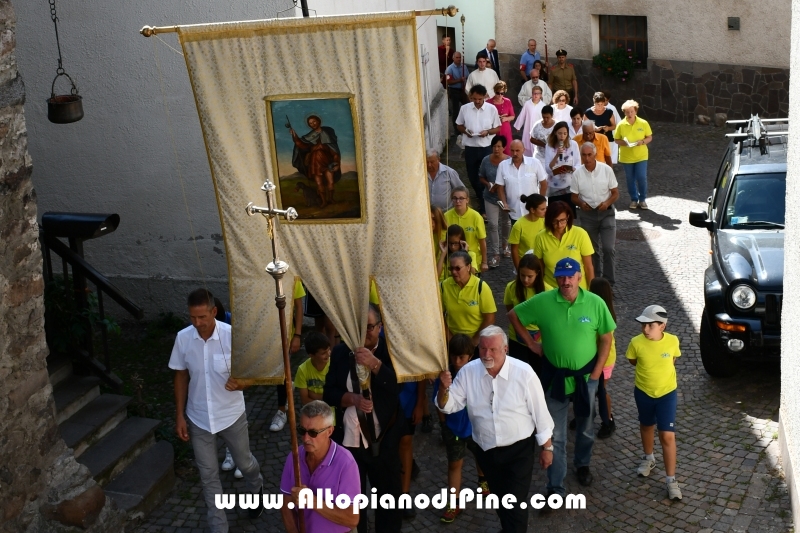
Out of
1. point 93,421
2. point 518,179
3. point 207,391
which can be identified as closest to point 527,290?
point 207,391

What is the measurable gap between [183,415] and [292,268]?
140cm

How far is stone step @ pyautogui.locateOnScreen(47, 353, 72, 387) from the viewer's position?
361 inches

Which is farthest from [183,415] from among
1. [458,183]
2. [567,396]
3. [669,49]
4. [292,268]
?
[669,49]

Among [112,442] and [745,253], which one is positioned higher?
[745,253]

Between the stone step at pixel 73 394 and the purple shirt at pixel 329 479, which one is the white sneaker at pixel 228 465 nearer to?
the stone step at pixel 73 394

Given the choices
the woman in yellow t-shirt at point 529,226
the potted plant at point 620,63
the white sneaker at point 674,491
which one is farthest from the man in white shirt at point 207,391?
the potted plant at point 620,63

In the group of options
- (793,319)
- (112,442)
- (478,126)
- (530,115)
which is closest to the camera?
(793,319)

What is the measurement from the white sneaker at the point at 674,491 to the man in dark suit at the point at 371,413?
215cm

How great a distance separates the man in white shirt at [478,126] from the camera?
1507 cm

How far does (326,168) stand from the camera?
734cm

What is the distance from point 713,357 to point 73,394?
5.78m

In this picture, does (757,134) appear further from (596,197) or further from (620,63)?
(620,63)

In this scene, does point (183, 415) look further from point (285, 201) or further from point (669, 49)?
point (669, 49)

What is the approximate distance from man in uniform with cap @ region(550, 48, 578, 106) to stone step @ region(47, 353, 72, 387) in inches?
513
